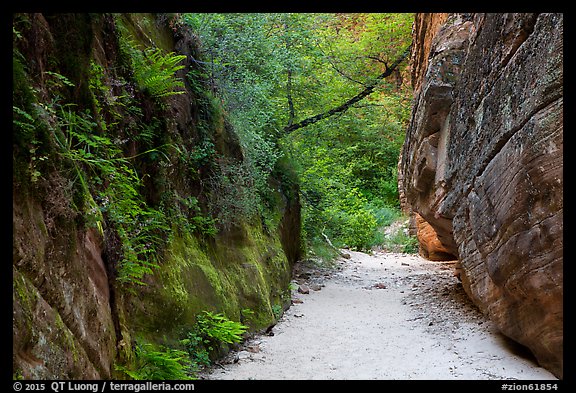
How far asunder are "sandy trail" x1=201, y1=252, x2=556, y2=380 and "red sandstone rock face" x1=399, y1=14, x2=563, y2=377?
538 mm

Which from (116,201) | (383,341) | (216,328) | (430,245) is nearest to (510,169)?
(383,341)

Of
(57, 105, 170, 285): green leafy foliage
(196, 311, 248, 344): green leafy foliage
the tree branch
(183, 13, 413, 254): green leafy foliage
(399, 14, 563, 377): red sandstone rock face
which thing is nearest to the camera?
(57, 105, 170, 285): green leafy foliage

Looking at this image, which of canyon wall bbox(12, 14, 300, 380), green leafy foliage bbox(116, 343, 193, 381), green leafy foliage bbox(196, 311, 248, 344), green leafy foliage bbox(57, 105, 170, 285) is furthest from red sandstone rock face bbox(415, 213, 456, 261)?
green leafy foliage bbox(57, 105, 170, 285)

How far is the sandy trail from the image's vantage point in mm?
5199

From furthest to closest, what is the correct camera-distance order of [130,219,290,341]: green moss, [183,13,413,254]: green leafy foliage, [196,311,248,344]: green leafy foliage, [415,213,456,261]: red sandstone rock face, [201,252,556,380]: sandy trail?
[415,213,456,261]: red sandstone rock face → [183,13,413,254]: green leafy foliage → [196,311,248,344]: green leafy foliage → [201,252,556,380]: sandy trail → [130,219,290,341]: green moss

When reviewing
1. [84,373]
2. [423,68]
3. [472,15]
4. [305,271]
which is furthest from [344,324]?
[423,68]

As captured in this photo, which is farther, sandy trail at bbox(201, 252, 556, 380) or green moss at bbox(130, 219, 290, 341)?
sandy trail at bbox(201, 252, 556, 380)

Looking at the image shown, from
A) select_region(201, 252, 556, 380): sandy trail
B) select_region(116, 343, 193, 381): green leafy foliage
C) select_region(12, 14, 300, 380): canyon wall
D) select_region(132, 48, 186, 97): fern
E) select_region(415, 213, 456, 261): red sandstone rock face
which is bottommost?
select_region(415, 213, 456, 261): red sandstone rock face

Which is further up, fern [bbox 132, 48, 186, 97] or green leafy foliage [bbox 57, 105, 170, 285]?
fern [bbox 132, 48, 186, 97]

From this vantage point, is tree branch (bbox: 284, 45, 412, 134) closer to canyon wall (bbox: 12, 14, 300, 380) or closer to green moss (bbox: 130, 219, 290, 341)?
green moss (bbox: 130, 219, 290, 341)

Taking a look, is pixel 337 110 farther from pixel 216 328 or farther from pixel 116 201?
pixel 116 201

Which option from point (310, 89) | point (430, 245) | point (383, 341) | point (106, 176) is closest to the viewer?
point (106, 176)

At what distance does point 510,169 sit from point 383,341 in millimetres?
3450

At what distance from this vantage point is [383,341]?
22.3 feet
